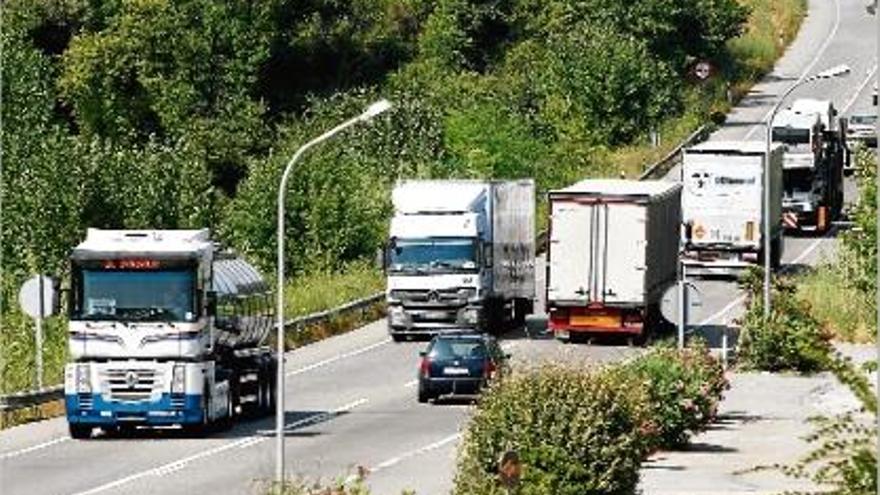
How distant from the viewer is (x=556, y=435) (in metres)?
31.6

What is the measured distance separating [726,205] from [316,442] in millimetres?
29554

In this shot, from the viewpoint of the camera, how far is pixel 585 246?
61469 millimetres

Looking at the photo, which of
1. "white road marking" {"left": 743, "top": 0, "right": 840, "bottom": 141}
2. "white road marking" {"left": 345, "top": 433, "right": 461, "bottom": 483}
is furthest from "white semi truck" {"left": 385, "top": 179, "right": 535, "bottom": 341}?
"white road marking" {"left": 743, "top": 0, "right": 840, "bottom": 141}

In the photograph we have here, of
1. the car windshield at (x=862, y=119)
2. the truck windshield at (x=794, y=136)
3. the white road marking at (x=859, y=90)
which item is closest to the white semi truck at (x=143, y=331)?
the truck windshield at (x=794, y=136)

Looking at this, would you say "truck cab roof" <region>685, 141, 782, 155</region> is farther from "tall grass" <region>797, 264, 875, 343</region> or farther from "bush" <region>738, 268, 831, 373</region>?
"bush" <region>738, 268, 831, 373</region>

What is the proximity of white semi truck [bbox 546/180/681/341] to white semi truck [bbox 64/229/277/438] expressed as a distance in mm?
17280

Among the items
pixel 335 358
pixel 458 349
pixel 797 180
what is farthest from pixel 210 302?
pixel 797 180

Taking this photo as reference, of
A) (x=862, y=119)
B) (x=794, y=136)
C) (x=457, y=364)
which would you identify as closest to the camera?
(x=457, y=364)

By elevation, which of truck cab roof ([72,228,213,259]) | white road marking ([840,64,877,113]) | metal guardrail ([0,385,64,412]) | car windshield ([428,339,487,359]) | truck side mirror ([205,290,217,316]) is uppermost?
white road marking ([840,64,877,113])

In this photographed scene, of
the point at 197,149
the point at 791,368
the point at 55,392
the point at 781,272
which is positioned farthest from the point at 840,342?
the point at 197,149

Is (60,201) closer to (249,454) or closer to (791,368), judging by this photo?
(791,368)

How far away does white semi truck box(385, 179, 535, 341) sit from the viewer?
6141cm

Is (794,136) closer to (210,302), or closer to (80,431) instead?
(80,431)

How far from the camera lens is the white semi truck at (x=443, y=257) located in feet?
201
